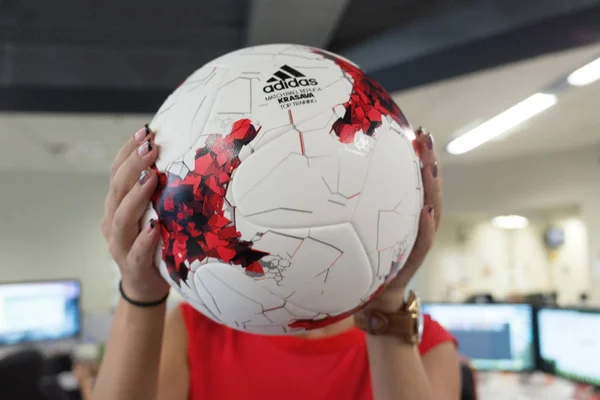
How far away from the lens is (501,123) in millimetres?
4438

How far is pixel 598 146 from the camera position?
5492 millimetres

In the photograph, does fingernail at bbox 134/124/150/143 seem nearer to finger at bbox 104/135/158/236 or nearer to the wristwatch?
finger at bbox 104/135/158/236

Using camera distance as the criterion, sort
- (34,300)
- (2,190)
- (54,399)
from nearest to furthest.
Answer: (54,399)
(34,300)
(2,190)

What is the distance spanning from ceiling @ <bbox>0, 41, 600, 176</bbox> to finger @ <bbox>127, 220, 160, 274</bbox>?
2.54 meters

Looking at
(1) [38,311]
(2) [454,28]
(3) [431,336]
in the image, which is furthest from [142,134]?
(1) [38,311]

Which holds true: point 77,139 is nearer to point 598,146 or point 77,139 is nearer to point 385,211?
point 385,211

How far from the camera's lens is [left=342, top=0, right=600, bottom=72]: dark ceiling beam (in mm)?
2316

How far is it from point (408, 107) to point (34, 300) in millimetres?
3304

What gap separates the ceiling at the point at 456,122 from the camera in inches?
135

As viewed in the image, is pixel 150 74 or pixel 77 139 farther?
pixel 77 139

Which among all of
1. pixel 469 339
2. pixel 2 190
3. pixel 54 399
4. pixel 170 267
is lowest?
pixel 54 399

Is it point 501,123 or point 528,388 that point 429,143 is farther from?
point 501,123

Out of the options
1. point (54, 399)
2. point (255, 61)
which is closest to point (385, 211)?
point (255, 61)

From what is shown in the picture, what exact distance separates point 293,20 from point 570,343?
225 centimetres
